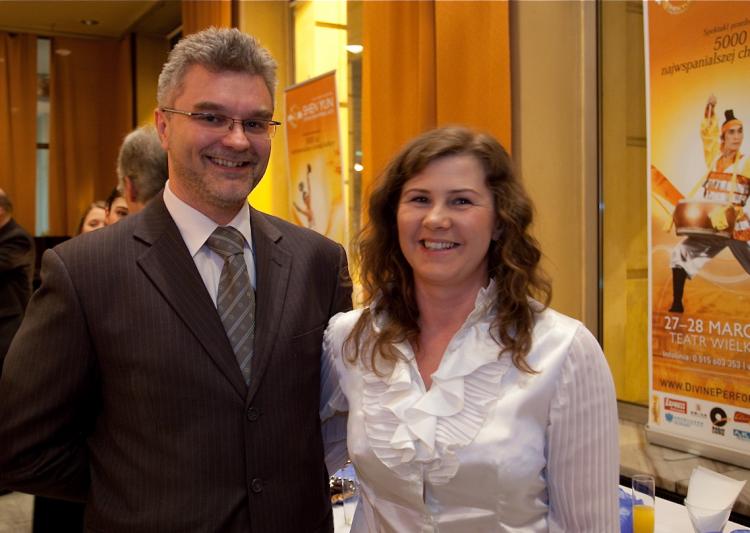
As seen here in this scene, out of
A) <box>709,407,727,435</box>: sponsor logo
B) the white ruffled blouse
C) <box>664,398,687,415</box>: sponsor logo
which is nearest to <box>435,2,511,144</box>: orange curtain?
<box>664,398,687,415</box>: sponsor logo

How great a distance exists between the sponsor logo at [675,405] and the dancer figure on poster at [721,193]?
0.35 metres

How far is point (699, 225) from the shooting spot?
287cm

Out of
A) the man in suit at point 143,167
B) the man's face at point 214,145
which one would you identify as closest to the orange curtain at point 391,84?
the man in suit at point 143,167

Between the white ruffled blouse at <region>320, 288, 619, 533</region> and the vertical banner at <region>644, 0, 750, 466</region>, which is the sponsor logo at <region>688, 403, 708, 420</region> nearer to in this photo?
the vertical banner at <region>644, 0, 750, 466</region>

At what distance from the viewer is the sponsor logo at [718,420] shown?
283 centimetres

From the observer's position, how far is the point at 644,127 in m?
3.45

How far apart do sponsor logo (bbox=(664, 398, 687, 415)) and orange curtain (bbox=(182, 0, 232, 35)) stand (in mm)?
4393

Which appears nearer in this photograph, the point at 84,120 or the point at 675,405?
the point at 675,405

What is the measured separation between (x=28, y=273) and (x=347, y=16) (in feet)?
8.97

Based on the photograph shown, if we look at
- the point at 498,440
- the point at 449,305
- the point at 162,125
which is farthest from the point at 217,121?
the point at 498,440

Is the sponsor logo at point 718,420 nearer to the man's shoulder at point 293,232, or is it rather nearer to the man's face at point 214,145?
the man's shoulder at point 293,232

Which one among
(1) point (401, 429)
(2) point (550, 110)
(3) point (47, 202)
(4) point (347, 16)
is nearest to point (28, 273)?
(4) point (347, 16)

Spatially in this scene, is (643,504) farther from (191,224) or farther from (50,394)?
(50,394)

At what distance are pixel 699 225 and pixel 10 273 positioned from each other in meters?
3.85
